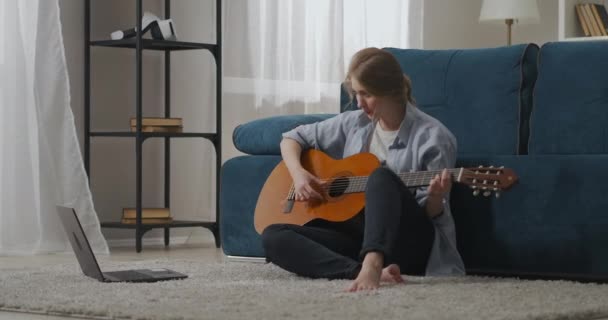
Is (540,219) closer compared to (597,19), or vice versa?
(540,219)

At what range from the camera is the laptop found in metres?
3.00

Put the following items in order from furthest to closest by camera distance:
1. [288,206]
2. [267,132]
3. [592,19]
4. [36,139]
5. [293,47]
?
1. [592,19]
2. [293,47]
3. [36,139]
4. [267,132]
5. [288,206]

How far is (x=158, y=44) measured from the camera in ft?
16.0

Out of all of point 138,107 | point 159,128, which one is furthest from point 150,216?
point 138,107

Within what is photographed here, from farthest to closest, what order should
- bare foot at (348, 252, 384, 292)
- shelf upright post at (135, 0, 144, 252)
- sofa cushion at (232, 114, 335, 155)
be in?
shelf upright post at (135, 0, 144, 252)
sofa cushion at (232, 114, 335, 155)
bare foot at (348, 252, 384, 292)

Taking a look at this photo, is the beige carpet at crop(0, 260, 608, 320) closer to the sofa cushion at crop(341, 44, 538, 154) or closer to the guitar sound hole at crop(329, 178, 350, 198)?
the guitar sound hole at crop(329, 178, 350, 198)

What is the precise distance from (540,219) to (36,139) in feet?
7.08

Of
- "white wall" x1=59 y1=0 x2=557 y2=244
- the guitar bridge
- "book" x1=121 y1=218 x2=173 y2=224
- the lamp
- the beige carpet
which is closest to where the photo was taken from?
the beige carpet

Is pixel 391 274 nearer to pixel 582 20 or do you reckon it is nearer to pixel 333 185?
pixel 333 185

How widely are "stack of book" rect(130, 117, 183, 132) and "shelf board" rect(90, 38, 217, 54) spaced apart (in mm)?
319

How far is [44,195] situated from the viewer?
4.55 m

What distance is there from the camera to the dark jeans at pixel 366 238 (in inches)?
111

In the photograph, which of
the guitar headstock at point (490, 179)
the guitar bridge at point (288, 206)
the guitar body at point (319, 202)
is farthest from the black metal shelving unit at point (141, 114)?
the guitar headstock at point (490, 179)

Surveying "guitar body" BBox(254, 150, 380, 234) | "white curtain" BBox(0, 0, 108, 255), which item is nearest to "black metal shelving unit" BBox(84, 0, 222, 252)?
"white curtain" BBox(0, 0, 108, 255)
